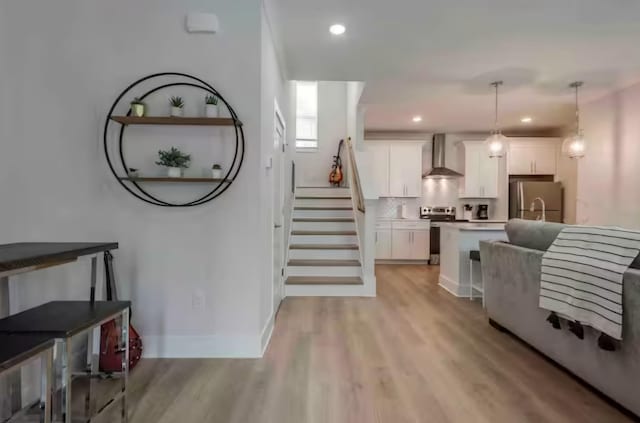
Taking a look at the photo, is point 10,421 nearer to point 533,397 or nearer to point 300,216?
point 533,397

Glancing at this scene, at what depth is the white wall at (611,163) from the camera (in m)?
4.48

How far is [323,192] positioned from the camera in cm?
714

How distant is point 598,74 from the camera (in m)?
4.18

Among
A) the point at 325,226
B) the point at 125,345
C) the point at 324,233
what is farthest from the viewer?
the point at 325,226

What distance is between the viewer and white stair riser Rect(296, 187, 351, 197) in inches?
275

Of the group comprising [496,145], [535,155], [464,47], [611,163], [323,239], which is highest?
[464,47]

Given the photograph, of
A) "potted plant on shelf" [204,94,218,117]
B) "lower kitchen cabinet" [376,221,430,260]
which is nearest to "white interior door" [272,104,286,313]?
"potted plant on shelf" [204,94,218,117]

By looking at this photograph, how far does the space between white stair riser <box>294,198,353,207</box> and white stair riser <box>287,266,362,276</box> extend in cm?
179

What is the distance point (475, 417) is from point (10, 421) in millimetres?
2101

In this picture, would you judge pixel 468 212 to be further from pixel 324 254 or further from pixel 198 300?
pixel 198 300

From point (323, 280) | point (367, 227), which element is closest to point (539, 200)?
point (367, 227)

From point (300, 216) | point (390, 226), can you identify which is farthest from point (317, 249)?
point (390, 226)

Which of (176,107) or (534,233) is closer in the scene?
(176,107)

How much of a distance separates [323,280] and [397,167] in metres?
3.48
